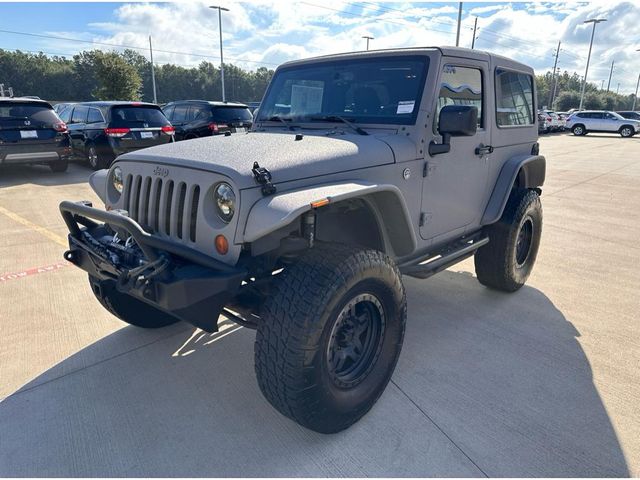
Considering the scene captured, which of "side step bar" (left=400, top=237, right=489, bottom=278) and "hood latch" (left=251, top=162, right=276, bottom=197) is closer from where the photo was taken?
"hood latch" (left=251, top=162, right=276, bottom=197)

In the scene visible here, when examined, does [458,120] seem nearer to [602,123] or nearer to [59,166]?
[59,166]

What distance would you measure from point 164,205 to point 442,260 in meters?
2.04

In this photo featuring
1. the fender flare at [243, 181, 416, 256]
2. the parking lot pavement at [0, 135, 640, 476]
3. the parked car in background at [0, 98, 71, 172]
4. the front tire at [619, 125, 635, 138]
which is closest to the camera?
the fender flare at [243, 181, 416, 256]

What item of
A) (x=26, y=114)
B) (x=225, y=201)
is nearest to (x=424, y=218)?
(x=225, y=201)

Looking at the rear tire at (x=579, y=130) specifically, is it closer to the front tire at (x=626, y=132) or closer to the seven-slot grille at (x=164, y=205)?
the front tire at (x=626, y=132)

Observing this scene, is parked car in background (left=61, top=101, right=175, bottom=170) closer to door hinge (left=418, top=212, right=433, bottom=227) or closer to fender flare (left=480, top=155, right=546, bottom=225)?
fender flare (left=480, top=155, right=546, bottom=225)

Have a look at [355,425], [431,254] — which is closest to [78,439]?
[355,425]

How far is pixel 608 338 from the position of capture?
3.53 m

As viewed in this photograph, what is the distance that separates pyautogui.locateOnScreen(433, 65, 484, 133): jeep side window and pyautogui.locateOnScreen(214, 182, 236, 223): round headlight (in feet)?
5.19

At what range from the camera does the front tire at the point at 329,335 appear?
2.18 m

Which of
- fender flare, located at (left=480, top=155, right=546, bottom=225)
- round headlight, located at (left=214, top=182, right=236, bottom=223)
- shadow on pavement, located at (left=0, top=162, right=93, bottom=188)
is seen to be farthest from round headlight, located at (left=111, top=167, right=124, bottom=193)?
shadow on pavement, located at (left=0, top=162, right=93, bottom=188)

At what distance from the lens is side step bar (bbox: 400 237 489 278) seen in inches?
128

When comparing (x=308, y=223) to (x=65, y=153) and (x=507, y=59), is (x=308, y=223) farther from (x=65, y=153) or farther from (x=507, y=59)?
(x=65, y=153)

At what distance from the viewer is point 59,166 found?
10.5 metres
